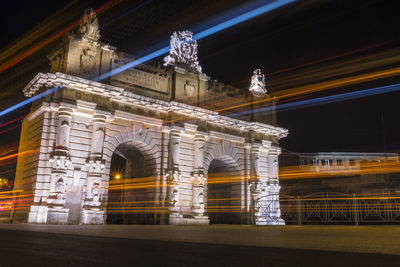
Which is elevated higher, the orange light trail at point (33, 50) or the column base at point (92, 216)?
the orange light trail at point (33, 50)

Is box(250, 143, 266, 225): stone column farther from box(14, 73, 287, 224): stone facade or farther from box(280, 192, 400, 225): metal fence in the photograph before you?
box(280, 192, 400, 225): metal fence

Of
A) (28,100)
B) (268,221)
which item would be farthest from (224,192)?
(28,100)

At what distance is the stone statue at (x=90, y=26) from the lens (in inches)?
931

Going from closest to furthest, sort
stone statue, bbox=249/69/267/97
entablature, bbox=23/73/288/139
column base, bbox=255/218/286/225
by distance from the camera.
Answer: entablature, bbox=23/73/288/139 → column base, bbox=255/218/286/225 → stone statue, bbox=249/69/267/97

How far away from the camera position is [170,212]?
2456cm

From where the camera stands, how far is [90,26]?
935 inches

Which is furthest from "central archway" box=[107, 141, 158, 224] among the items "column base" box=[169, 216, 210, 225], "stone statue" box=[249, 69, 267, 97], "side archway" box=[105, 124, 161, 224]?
"stone statue" box=[249, 69, 267, 97]


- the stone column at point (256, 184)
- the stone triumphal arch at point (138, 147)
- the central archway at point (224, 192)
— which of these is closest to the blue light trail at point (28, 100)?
the stone triumphal arch at point (138, 147)

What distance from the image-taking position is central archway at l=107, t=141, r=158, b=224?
82.5 feet

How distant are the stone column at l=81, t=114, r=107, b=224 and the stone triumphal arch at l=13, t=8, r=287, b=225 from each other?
58 millimetres

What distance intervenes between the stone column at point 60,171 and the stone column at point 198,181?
9.14m

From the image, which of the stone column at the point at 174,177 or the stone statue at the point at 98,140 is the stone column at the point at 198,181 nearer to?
the stone column at the point at 174,177

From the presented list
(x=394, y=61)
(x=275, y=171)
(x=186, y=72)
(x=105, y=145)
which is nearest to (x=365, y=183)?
(x=275, y=171)

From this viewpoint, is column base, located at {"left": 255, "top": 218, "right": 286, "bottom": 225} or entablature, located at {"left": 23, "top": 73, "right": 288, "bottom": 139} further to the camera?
column base, located at {"left": 255, "top": 218, "right": 286, "bottom": 225}
